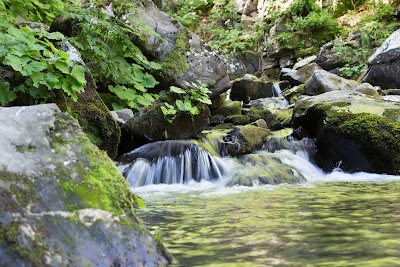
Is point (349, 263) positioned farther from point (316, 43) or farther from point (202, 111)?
point (316, 43)

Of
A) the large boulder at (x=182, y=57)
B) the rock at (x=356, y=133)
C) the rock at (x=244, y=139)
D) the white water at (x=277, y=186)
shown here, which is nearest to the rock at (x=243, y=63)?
the large boulder at (x=182, y=57)

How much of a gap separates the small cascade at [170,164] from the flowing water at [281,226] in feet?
4.95

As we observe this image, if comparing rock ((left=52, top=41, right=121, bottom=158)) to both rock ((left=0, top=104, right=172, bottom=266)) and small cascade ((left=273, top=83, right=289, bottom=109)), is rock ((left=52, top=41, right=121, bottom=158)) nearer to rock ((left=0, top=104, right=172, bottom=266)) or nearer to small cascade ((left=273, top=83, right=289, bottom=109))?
rock ((left=0, top=104, right=172, bottom=266))

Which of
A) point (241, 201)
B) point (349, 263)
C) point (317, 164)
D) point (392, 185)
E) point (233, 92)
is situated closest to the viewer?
point (349, 263)

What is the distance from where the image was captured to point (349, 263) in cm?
185

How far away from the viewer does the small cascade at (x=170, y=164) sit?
21.7 ft

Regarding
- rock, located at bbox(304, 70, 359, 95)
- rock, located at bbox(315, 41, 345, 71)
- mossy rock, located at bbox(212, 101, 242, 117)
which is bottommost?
A: mossy rock, located at bbox(212, 101, 242, 117)

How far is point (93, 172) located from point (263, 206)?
1.96 metres

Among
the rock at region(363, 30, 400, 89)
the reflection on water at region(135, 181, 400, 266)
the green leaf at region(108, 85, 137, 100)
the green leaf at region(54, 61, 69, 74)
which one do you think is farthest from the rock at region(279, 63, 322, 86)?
the green leaf at region(54, 61, 69, 74)

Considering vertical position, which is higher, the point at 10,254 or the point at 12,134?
the point at 12,134

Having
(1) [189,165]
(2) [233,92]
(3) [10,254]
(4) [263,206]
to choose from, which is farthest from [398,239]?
(2) [233,92]

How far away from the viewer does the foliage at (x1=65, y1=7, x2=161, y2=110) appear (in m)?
6.96

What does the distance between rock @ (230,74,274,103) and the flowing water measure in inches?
307

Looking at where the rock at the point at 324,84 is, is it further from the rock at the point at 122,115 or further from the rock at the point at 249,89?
the rock at the point at 122,115
